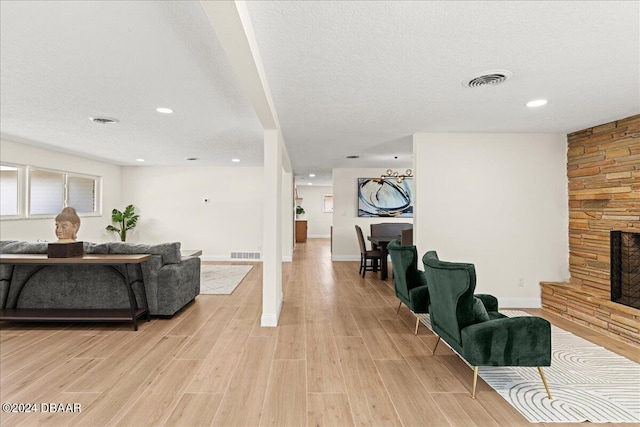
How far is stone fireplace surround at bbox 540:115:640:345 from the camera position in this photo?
11.9 feet

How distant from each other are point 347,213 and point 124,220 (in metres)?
5.47

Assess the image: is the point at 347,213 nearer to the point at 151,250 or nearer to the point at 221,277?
the point at 221,277

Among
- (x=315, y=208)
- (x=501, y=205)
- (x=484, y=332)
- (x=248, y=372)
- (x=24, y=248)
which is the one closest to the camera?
(x=484, y=332)

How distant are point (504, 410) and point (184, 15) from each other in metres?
3.12

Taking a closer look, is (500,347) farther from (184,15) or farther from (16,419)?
(16,419)

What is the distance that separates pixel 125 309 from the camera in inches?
153

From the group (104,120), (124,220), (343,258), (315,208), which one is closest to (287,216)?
(343,258)

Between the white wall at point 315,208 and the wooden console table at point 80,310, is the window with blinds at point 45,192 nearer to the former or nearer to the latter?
the wooden console table at point 80,310

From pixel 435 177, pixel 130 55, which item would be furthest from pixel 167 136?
pixel 435 177

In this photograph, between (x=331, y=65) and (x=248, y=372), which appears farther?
(x=248, y=372)

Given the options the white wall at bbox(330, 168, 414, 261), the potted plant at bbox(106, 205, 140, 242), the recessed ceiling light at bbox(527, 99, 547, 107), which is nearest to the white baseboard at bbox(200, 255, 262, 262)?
the potted plant at bbox(106, 205, 140, 242)

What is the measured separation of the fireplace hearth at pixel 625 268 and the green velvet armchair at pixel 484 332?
7.32 feet

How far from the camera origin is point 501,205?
4.57 m

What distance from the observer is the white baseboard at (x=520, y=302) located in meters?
4.60
